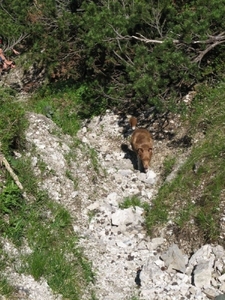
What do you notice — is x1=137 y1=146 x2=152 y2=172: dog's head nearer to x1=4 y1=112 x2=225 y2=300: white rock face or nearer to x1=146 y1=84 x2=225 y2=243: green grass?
x1=4 y1=112 x2=225 y2=300: white rock face

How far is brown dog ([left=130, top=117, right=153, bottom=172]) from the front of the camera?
12156 mm

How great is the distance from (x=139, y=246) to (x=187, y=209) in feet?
4.08

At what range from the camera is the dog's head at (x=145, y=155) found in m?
12.1

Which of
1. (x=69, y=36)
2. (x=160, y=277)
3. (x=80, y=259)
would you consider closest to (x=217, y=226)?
(x=160, y=277)

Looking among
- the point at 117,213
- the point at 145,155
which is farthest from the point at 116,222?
the point at 145,155

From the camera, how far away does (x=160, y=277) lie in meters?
8.94

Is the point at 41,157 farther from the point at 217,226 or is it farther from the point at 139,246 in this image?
the point at 217,226

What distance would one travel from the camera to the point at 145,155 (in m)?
12.1

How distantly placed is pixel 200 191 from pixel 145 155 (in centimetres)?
215

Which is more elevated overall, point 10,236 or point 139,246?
point 10,236

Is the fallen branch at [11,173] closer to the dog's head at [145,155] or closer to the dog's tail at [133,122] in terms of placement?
the dog's head at [145,155]

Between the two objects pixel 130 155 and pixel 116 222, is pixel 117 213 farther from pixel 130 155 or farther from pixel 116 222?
pixel 130 155

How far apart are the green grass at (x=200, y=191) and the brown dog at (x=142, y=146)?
0.56 metres

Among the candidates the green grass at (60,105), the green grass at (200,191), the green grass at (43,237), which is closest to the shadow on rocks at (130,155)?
the green grass at (200,191)
